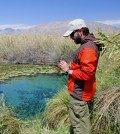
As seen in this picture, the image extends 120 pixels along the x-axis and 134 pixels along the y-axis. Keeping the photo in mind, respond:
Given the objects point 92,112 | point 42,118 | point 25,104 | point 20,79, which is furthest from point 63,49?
point 92,112

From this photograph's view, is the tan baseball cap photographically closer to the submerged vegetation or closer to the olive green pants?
the submerged vegetation

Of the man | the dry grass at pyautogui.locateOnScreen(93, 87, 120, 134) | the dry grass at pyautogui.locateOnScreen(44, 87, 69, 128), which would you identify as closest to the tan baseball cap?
the man

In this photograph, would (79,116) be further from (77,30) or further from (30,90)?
(30,90)

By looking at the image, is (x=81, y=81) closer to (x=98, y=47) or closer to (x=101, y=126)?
(x=98, y=47)

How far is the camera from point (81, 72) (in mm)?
5148

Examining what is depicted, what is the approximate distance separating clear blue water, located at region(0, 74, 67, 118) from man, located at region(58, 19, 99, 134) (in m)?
4.54

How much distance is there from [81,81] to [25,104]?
6.79 m

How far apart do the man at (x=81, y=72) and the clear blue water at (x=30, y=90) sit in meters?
4.54

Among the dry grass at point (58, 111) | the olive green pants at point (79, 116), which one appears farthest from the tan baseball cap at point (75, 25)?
A: the dry grass at point (58, 111)

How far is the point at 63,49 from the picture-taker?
910 inches

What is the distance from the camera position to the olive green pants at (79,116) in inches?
215

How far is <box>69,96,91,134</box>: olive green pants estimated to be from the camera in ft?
17.9

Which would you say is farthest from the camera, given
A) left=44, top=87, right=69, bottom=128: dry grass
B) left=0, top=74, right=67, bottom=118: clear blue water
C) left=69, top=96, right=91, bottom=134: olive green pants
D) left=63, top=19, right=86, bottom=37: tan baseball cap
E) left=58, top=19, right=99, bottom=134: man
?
left=0, top=74, right=67, bottom=118: clear blue water

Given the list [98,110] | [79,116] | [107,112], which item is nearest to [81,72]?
[79,116]
